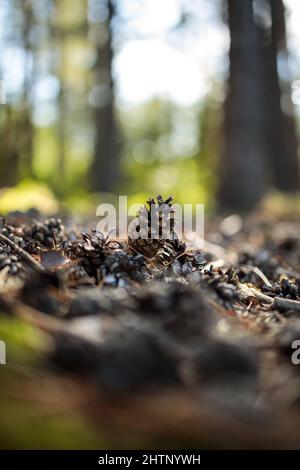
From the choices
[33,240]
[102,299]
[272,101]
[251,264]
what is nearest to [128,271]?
[102,299]

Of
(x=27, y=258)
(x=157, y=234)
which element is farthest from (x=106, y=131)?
(x=27, y=258)

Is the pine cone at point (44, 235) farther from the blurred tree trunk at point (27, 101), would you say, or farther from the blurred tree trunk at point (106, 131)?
the blurred tree trunk at point (27, 101)

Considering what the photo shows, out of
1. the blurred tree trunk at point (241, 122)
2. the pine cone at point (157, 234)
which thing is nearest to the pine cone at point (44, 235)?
the pine cone at point (157, 234)

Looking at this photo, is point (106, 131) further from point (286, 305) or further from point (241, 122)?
point (286, 305)

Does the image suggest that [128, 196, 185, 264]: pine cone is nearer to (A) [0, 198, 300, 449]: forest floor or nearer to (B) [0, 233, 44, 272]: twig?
(B) [0, 233, 44, 272]: twig

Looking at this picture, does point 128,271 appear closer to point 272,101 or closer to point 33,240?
point 33,240

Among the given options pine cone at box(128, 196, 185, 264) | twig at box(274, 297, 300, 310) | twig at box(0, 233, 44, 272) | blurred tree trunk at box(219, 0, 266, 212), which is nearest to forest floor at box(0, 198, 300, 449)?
twig at box(0, 233, 44, 272)

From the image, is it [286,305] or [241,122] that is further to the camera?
[241,122]
